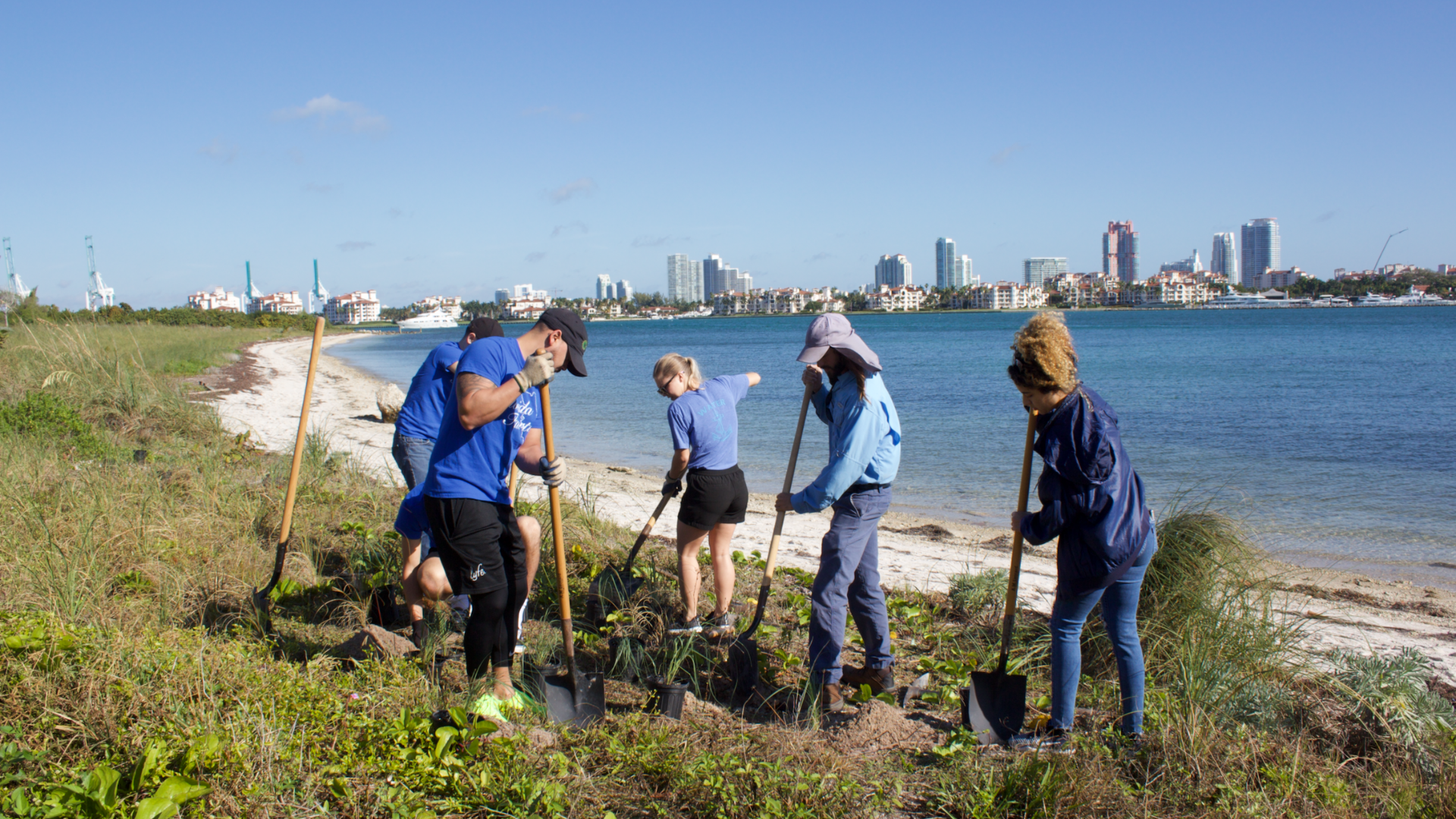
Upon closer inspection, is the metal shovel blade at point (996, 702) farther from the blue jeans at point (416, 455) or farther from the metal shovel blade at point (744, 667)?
the blue jeans at point (416, 455)

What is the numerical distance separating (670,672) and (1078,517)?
193 centimetres

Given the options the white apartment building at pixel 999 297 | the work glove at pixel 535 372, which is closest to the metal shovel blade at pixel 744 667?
the work glove at pixel 535 372

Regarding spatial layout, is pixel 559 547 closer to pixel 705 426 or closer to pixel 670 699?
pixel 670 699

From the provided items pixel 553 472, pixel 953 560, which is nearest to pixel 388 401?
pixel 953 560

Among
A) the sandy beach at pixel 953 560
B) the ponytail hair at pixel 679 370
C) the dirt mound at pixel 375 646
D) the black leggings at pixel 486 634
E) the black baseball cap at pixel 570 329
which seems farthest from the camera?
the sandy beach at pixel 953 560

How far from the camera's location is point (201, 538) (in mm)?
5406


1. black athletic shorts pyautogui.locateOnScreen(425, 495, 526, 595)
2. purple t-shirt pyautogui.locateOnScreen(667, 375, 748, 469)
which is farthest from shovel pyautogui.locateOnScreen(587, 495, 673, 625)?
black athletic shorts pyautogui.locateOnScreen(425, 495, 526, 595)

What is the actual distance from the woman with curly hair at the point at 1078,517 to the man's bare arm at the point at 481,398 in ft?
6.52

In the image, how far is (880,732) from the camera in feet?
11.8

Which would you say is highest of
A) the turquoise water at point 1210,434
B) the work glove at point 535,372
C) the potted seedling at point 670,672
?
the work glove at point 535,372

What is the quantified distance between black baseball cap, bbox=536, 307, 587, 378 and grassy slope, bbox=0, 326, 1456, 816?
1.48 metres

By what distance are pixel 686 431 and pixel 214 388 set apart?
2022cm

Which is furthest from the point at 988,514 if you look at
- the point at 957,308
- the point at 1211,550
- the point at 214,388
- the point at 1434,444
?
the point at 957,308

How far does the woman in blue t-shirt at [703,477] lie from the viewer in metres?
4.70
